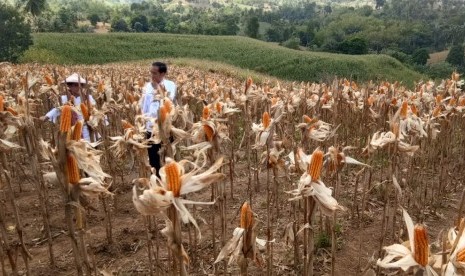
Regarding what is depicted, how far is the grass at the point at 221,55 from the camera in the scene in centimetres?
4403

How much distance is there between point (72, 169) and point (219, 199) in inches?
74.7

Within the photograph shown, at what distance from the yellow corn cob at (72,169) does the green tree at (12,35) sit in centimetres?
3967

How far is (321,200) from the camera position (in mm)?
2438

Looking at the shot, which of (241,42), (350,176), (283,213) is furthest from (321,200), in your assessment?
(241,42)

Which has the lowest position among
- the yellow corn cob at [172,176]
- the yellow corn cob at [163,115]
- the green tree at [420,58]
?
the green tree at [420,58]

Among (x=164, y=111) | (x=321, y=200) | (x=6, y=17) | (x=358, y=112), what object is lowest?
(x=358, y=112)

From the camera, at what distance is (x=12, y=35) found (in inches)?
1453

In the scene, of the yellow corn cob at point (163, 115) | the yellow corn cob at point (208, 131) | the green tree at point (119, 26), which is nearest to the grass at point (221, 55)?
the green tree at point (119, 26)

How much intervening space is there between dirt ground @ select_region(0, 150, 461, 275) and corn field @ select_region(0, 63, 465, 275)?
0.02m

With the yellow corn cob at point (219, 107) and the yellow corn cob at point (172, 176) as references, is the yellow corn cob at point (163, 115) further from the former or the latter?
the yellow corn cob at point (219, 107)

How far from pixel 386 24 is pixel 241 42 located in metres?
49.6

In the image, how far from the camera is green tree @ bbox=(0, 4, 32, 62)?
36.4m

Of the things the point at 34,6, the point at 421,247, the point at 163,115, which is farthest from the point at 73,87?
the point at 34,6

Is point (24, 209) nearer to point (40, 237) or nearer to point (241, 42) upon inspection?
point (40, 237)
